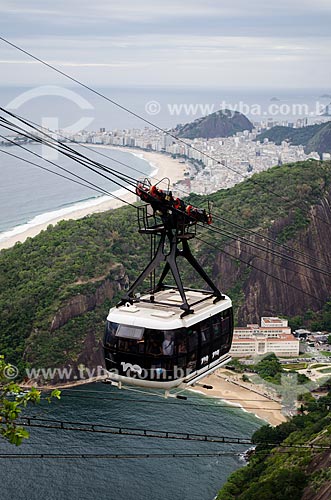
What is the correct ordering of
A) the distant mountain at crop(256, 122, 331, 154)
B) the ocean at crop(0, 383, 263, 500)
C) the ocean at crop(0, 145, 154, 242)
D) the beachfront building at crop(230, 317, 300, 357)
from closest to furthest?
the ocean at crop(0, 383, 263, 500)
the beachfront building at crop(230, 317, 300, 357)
the ocean at crop(0, 145, 154, 242)
the distant mountain at crop(256, 122, 331, 154)

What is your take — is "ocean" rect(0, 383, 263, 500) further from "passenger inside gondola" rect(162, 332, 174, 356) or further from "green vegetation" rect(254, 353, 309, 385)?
"passenger inside gondola" rect(162, 332, 174, 356)

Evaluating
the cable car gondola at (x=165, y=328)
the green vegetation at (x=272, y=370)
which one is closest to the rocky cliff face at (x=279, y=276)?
the green vegetation at (x=272, y=370)

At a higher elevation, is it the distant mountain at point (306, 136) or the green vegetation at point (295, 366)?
the distant mountain at point (306, 136)

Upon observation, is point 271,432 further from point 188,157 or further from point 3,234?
point 188,157

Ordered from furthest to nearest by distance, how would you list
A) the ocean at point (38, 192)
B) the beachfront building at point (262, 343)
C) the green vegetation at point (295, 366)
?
the ocean at point (38, 192)
the beachfront building at point (262, 343)
the green vegetation at point (295, 366)

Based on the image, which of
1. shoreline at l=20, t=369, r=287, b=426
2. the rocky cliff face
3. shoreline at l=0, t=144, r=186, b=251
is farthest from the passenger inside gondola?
shoreline at l=0, t=144, r=186, b=251

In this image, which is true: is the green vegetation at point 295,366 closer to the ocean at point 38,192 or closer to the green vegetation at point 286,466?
the green vegetation at point 286,466

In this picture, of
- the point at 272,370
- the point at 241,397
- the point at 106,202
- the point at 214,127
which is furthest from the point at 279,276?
the point at 214,127
